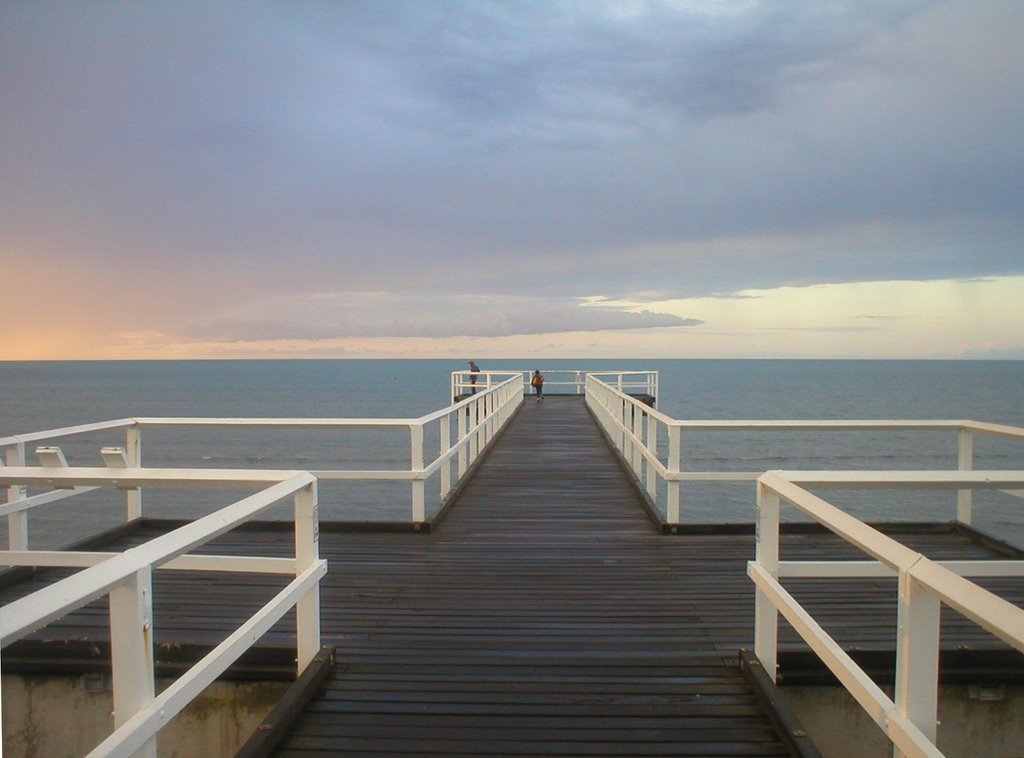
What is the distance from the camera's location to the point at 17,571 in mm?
5207

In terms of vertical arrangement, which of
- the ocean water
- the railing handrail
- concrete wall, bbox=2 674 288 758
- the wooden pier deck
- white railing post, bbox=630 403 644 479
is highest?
the railing handrail

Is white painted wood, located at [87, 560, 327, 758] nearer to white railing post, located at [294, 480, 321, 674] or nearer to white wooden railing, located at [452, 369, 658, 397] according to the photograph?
white railing post, located at [294, 480, 321, 674]

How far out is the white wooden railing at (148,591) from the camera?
1.74 m

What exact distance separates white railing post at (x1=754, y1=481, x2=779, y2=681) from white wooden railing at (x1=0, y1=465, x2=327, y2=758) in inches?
81.3

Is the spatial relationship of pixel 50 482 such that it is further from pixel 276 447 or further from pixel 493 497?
pixel 276 447

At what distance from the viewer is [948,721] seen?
3631 millimetres

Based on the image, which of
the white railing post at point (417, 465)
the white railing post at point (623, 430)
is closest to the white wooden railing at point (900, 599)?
the white railing post at point (417, 465)

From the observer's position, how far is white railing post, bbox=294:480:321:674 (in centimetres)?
327

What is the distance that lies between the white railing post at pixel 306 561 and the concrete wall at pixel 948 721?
2360 mm

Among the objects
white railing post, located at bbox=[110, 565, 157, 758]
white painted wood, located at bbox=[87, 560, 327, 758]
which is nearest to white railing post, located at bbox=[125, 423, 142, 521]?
white painted wood, located at bbox=[87, 560, 327, 758]

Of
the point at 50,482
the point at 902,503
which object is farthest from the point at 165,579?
the point at 902,503

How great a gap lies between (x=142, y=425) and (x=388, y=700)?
4511 millimetres

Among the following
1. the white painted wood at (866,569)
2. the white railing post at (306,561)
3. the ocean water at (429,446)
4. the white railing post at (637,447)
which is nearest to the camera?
the white painted wood at (866,569)

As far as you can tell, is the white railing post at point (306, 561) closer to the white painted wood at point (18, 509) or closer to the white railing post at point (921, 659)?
the white railing post at point (921, 659)
